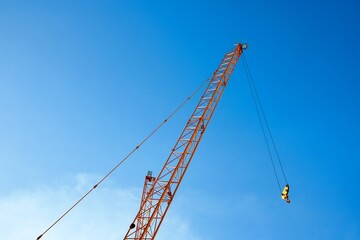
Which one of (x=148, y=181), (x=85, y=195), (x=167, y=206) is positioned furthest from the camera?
(x=148, y=181)

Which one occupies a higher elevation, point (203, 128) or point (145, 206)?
point (203, 128)

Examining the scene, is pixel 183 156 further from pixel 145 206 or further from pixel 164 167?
pixel 145 206

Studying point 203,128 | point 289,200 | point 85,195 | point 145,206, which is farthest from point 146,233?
point 289,200

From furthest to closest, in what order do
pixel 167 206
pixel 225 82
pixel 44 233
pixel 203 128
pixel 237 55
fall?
pixel 237 55
pixel 225 82
pixel 203 128
pixel 167 206
pixel 44 233

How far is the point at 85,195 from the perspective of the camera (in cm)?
2483

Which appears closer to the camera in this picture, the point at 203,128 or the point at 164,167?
the point at 164,167

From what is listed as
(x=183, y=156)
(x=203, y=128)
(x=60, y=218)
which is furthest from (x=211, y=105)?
(x=60, y=218)

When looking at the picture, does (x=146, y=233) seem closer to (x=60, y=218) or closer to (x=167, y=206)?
(x=167, y=206)

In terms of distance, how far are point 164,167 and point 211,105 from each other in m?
8.24

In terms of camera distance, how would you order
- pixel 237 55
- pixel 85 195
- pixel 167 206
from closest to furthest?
pixel 85 195 → pixel 167 206 → pixel 237 55

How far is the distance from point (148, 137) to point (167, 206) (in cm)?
686

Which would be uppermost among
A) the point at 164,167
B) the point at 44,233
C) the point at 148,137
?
the point at 148,137

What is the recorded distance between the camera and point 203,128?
3084 cm

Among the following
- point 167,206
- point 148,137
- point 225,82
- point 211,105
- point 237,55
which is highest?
point 237,55
